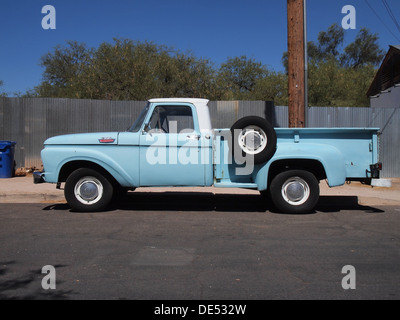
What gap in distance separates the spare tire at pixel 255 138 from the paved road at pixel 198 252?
3.82 ft

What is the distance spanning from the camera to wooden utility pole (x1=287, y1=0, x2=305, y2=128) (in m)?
9.51

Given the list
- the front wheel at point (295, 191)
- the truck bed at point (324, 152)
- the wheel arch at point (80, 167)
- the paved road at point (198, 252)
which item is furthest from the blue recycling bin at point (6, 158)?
the front wheel at point (295, 191)

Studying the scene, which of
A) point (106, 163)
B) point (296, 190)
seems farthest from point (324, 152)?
point (106, 163)

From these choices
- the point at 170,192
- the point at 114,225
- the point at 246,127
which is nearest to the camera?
the point at 114,225

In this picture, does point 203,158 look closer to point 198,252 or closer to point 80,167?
point 80,167

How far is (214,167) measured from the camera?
24.6 ft

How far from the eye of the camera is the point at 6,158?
12.1 meters

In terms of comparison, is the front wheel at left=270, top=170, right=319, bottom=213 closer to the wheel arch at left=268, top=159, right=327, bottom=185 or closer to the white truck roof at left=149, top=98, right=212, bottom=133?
the wheel arch at left=268, top=159, right=327, bottom=185

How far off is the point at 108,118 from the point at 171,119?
6.22 metres

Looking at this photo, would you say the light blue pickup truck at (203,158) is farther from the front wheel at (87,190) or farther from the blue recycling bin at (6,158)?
the blue recycling bin at (6,158)

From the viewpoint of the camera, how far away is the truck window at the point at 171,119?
301 inches

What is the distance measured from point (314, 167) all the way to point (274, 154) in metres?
0.90
